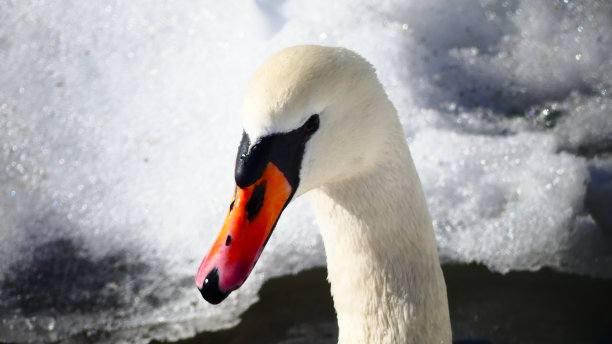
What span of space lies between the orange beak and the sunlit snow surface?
1.26 meters

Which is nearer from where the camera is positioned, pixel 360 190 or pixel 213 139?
pixel 360 190

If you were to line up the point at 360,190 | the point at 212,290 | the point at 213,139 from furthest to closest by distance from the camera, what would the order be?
the point at 213,139
the point at 360,190
the point at 212,290

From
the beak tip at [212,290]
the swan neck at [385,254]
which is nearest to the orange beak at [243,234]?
the beak tip at [212,290]

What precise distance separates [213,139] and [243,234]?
1738 millimetres

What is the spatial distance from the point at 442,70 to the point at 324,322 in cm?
140

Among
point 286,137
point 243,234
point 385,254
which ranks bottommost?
point 385,254

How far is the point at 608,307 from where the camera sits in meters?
2.46

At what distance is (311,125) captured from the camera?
4.45 ft

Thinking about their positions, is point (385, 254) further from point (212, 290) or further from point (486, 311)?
point (486, 311)

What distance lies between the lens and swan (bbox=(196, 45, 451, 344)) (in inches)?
51.8

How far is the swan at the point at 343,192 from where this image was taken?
Answer: 1.32 metres

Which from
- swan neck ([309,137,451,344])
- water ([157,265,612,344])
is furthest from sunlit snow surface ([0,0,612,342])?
swan neck ([309,137,451,344])

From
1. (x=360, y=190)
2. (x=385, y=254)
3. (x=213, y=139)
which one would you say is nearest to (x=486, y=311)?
(x=385, y=254)

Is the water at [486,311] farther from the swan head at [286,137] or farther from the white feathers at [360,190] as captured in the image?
the swan head at [286,137]
